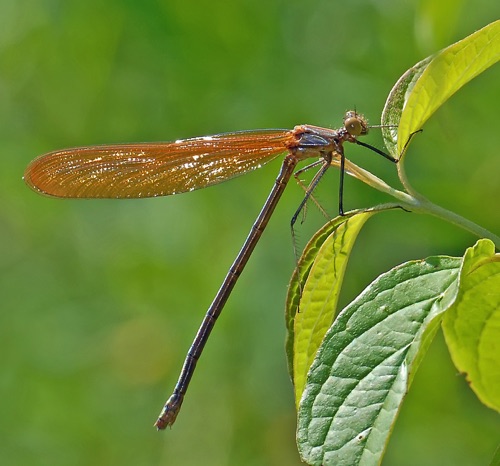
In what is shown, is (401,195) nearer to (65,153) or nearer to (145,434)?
(65,153)

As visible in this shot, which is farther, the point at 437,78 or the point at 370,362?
the point at 437,78

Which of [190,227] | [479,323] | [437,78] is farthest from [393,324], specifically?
[190,227]

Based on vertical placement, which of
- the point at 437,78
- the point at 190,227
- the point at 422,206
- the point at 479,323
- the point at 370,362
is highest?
the point at 190,227

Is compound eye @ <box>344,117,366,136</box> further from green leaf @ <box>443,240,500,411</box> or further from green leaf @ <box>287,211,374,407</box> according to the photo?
green leaf @ <box>443,240,500,411</box>

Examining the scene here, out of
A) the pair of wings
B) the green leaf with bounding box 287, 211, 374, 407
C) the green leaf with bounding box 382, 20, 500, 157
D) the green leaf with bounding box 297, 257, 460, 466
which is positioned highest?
the pair of wings

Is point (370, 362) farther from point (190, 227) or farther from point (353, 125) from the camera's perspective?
point (190, 227)

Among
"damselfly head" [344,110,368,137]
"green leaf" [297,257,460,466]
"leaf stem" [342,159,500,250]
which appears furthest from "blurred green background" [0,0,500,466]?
"green leaf" [297,257,460,466]

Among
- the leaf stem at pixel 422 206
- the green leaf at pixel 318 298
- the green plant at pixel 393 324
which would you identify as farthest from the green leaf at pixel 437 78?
the green leaf at pixel 318 298
